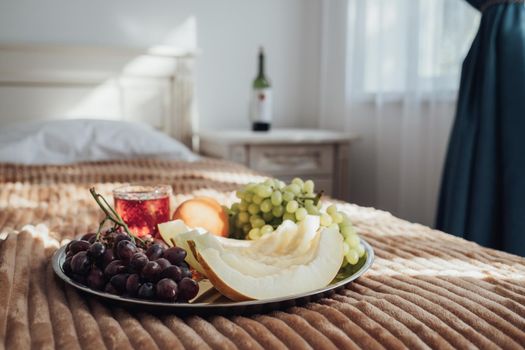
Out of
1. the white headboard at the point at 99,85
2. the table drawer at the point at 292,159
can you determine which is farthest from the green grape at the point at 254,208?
the white headboard at the point at 99,85

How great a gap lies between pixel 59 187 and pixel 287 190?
888 millimetres

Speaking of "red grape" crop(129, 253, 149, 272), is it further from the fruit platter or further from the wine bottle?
the wine bottle

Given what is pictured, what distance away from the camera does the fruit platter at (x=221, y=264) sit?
0.58 meters

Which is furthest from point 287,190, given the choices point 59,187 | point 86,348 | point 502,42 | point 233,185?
point 502,42

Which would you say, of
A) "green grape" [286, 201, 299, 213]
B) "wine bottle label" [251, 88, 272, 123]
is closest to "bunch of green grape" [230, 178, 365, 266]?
"green grape" [286, 201, 299, 213]

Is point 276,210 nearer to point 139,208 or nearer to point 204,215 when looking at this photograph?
point 204,215

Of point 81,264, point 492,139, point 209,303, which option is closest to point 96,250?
point 81,264

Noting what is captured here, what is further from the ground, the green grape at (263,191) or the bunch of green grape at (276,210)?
the green grape at (263,191)

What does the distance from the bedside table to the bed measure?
4.58 feet

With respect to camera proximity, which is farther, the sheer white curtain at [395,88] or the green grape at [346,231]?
the sheer white curtain at [395,88]

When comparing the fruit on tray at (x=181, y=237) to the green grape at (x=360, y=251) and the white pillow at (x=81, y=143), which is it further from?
the white pillow at (x=81, y=143)

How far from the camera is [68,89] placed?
251 centimetres

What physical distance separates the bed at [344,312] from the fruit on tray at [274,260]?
31 millimetres

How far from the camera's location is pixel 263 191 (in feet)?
2.57
